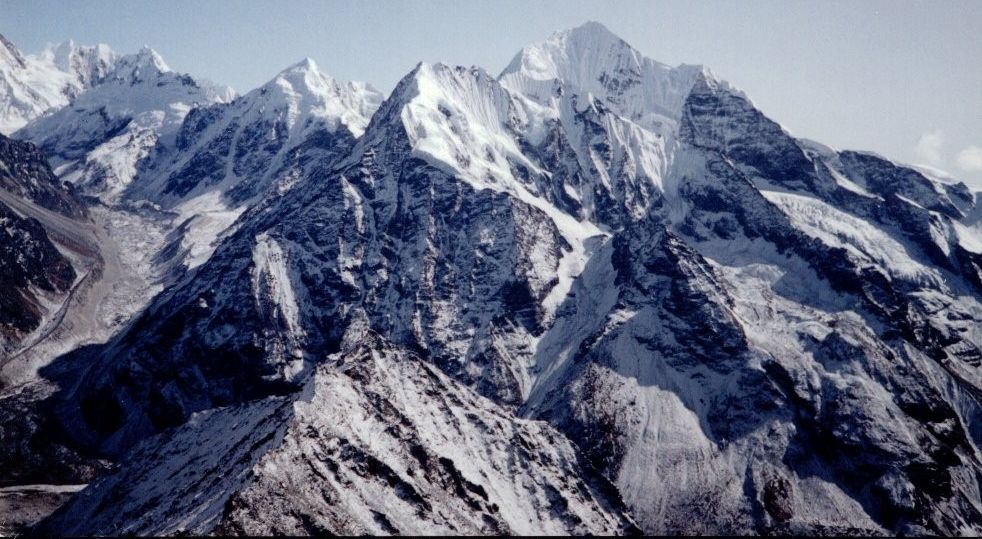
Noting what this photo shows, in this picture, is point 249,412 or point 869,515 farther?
point 869,515

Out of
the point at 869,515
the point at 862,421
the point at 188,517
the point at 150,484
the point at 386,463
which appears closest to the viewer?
the point at 188,517

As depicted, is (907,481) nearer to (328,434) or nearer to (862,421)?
(862,421)

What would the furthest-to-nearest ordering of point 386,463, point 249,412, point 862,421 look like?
1. point 862,421
2. point 249,412
3. point 386,463

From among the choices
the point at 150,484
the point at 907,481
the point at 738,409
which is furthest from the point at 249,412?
the point at 907,481

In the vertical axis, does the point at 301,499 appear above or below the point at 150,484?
above

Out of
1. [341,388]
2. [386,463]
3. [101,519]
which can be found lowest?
[101,519]

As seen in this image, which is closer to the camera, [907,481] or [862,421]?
[907,481]

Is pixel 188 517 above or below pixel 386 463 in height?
below

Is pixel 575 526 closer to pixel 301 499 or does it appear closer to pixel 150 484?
pixel 301 499

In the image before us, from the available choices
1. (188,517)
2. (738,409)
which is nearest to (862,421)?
(738,409)
